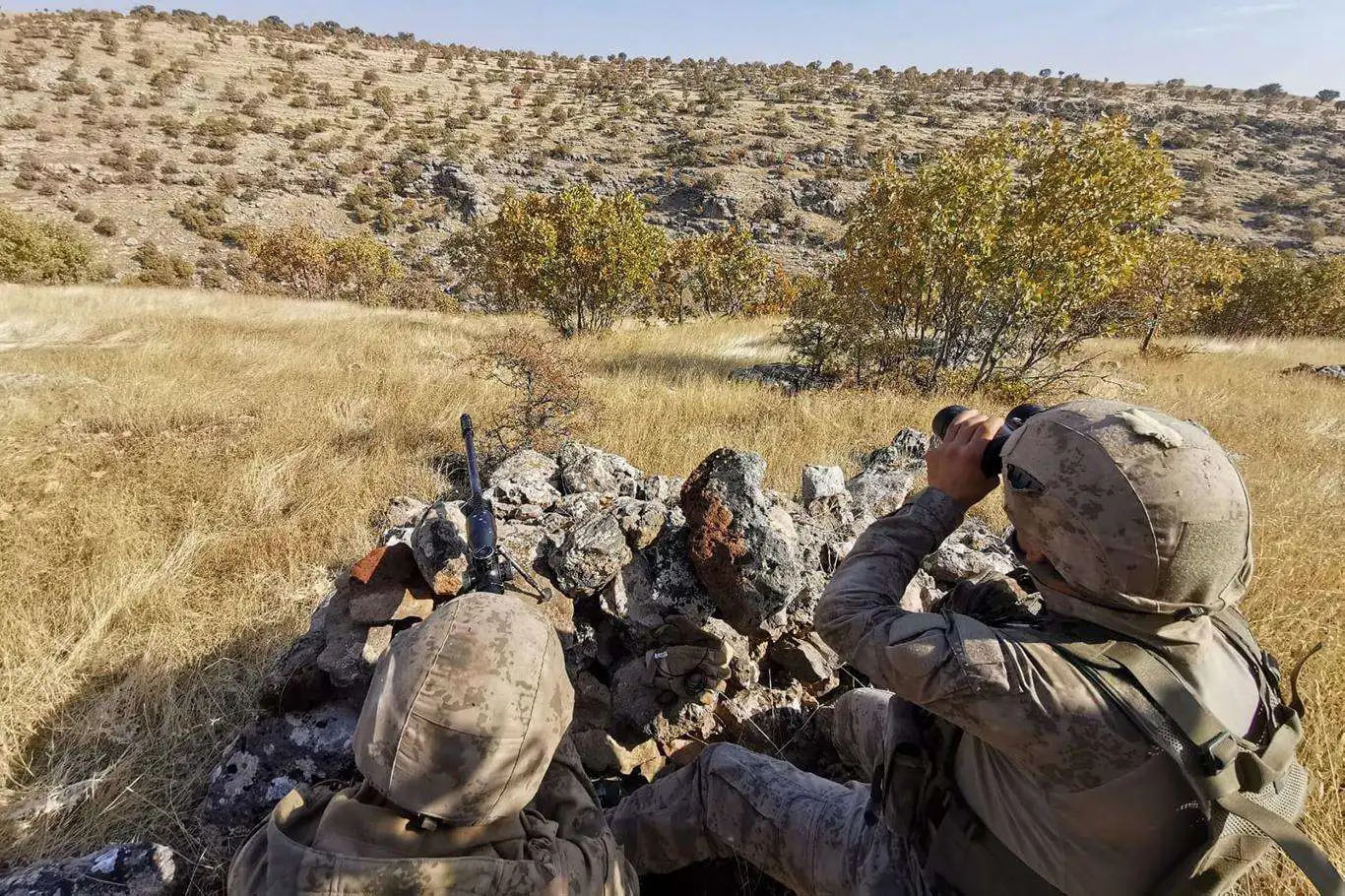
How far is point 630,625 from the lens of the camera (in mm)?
2508

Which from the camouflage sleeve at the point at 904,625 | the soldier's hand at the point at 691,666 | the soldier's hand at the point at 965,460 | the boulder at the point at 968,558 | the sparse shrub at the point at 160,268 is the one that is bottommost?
the sparse shrub at the point at 160,268

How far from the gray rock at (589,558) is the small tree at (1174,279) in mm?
9561

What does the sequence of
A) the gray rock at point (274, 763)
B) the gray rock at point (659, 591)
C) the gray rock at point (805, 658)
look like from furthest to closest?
the gray rock at point (805, 658), the gray rock at point (659, 591), the gray rock at point (274, 763)

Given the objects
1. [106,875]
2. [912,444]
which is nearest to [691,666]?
[106,875]

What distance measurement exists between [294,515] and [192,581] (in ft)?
2.18

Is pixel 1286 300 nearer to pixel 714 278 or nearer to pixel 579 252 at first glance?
pixel 714 278

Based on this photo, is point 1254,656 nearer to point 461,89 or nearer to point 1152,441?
point 1152,441

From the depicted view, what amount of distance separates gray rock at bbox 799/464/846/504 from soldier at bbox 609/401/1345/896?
1.90 meters

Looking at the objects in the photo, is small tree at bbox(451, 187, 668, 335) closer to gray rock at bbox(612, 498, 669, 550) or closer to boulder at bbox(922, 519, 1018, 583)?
gray rock at bbox(612, 498, 669, 550)

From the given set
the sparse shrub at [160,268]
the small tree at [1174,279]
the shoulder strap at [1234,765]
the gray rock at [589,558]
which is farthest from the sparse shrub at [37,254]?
the small tree at [1174,279]

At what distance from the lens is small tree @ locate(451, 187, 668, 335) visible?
12656 millimetres

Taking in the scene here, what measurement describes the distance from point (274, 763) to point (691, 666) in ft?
5.23

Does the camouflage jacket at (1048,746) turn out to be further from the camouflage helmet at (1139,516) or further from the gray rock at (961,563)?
the gray rock at (961,563)

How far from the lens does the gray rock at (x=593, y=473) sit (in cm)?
342
